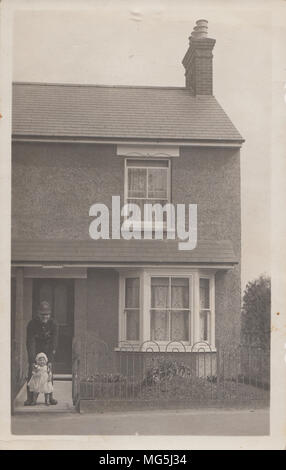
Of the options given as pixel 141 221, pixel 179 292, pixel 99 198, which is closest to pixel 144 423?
pixel 179 292

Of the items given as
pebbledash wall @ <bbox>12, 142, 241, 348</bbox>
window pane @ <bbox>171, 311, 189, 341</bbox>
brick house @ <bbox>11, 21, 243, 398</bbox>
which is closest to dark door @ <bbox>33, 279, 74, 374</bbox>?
brick house @ <bbox>11, 21, 243, 398</bbox>

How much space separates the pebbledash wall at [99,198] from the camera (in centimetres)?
1119

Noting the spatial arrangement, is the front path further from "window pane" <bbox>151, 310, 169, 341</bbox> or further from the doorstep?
"window pane" <bbox>151, 310, 169, 341</bbox>

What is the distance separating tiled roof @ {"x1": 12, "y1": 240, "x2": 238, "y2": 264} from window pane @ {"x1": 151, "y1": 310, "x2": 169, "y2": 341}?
86cm

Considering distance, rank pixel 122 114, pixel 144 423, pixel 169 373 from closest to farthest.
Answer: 1. pixel 144 423
2. pixel 169 373
3. pixel 122 114

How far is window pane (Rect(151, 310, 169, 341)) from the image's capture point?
11.6 m

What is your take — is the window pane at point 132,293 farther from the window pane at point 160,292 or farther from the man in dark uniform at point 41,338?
the man in dark uniform at point 41,338

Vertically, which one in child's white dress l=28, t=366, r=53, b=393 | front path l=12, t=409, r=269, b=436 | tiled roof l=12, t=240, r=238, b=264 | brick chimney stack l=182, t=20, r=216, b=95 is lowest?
front path l=12, t=409, r=269, b=436

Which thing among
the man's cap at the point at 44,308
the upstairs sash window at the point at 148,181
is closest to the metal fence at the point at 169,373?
the man's cap at the point at 44,308

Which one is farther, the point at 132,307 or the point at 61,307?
the point at 132,307

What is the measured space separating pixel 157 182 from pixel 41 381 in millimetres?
3554

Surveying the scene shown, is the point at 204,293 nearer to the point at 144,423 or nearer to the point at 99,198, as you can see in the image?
the point at 99,198

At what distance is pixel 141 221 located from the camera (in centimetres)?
1133

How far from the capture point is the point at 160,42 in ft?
35.5
